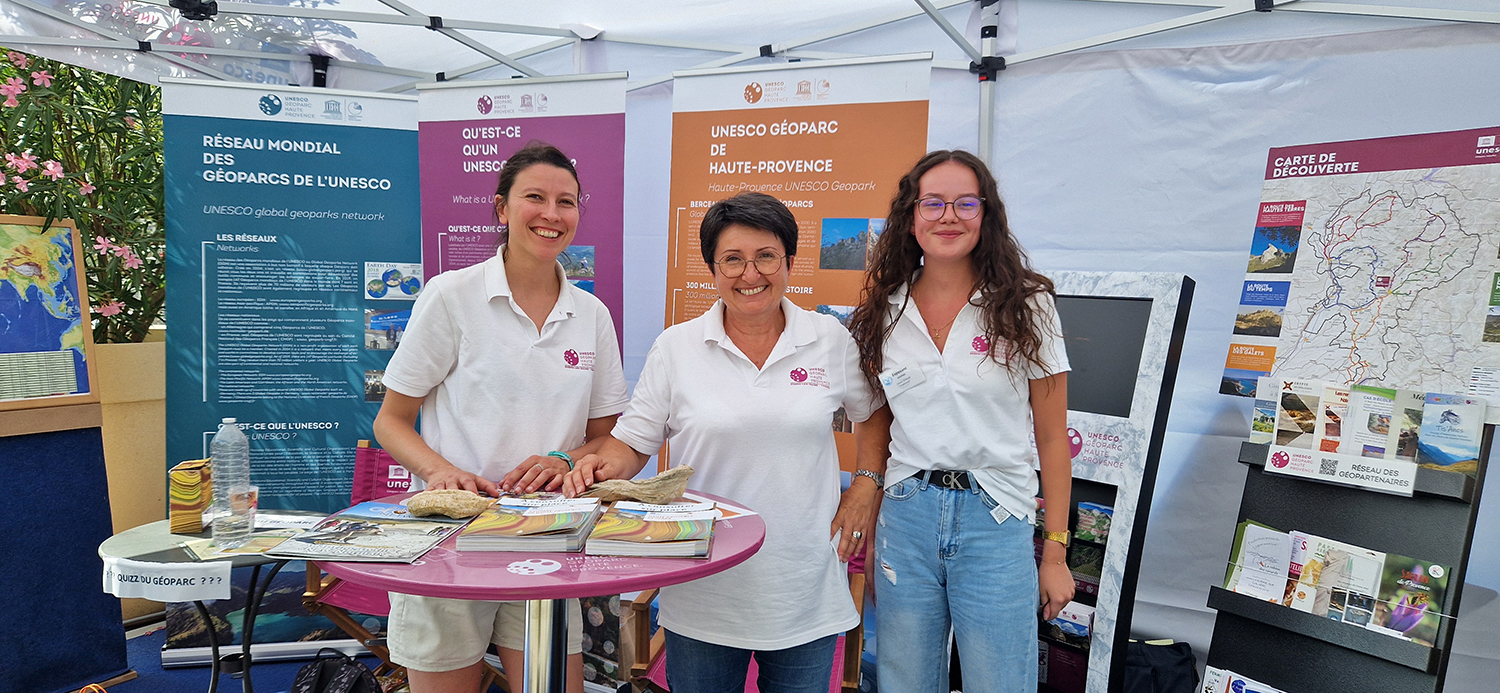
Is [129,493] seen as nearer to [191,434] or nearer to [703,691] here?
[191,434]

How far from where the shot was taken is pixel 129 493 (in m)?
3.84

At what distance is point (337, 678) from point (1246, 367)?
332 centimetres

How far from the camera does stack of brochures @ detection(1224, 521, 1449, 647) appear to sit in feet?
6.77

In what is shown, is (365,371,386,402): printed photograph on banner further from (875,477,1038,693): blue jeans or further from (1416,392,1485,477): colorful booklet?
(1416,392,1485,477): colorful booklet

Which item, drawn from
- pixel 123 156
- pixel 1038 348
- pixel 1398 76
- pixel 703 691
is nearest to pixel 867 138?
pixel 1038 348

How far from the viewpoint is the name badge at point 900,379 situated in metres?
1.66

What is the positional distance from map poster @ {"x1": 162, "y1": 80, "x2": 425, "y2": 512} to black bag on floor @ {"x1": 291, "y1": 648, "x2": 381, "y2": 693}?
949 mm

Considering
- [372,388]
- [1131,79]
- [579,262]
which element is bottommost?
[372,388]

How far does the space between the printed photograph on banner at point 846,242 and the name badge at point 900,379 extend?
1.34 m

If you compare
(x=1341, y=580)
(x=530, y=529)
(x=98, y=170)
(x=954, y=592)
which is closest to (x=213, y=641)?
(x=530, y=529)

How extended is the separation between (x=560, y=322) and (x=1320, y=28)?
2866 millimetres

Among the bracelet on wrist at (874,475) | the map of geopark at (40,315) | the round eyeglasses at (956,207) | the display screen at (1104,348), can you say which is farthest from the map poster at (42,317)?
the display screen at (1104,348)

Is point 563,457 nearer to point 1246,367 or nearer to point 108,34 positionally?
point 1246,367

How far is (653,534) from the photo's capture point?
131 centimetres
